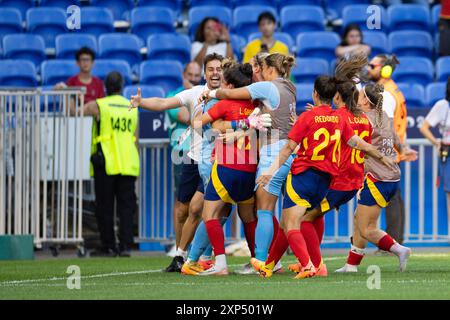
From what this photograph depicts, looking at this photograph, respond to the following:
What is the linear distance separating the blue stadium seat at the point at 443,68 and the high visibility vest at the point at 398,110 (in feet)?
13.7

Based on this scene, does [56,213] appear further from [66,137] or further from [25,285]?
[25,285]

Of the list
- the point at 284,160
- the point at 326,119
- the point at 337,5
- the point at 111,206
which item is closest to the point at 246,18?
the point at 337,5

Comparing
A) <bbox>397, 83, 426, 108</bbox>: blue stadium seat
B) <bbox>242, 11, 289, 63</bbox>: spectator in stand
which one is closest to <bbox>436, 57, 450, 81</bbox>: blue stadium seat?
<bbox>397, 83, 426, 108</bbox>: blue stadium seat

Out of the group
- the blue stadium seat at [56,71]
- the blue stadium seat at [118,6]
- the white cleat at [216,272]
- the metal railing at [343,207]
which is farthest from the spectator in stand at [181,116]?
the blue stadium seat at [118,6]

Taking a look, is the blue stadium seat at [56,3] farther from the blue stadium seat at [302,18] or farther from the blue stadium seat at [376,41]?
the blue stadium seat at [376,41]

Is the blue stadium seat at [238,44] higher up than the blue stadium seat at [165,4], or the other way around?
the blue stadium seat at [165,4]

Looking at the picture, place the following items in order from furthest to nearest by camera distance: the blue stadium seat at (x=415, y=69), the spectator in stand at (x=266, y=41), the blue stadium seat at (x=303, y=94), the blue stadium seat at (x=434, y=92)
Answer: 1. the blue stadium seat at (x=415, y=69)
2. the blue stadium seat at (x=434, y=92)
3. the blue stadium seat at (x=303, y=94)
4. the spectator in stand at (x=266, y=41)

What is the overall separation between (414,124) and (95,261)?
15.2 ft

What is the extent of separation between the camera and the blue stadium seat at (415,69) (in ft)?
62.5

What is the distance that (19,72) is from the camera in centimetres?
1873

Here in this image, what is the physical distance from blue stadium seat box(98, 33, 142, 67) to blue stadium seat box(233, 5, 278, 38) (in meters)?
1.60

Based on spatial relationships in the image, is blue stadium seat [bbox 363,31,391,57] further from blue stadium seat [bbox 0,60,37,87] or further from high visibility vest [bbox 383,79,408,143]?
blue stadium seat [bbox 0,60,37,87]

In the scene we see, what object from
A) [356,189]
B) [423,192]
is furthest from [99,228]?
[356,189]
